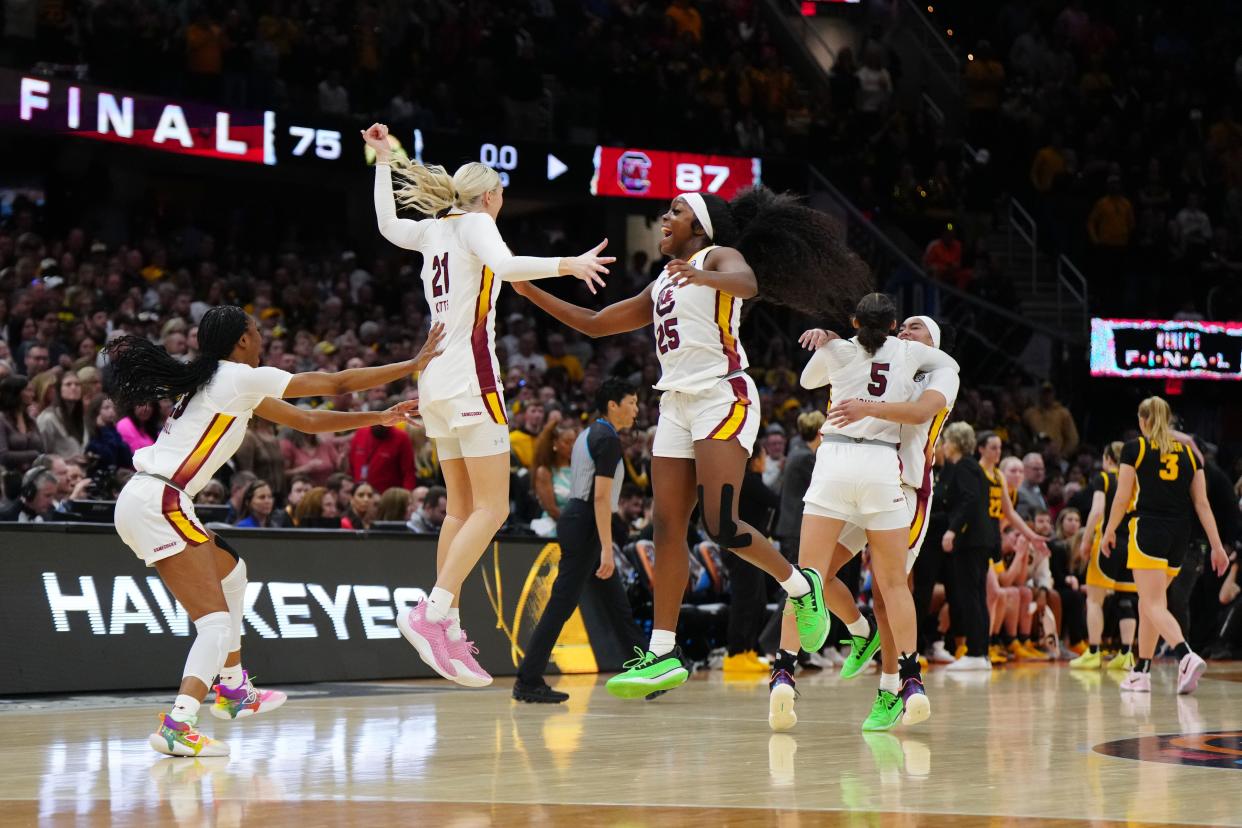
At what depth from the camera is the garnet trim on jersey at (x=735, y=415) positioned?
7.14 m

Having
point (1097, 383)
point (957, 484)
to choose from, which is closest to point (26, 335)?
point (957, 484)

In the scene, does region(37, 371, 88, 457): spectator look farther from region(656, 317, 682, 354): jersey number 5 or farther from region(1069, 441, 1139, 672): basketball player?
region(1069, 441, 1139, 672): basketball player

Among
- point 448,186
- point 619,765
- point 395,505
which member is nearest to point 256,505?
point 395,505

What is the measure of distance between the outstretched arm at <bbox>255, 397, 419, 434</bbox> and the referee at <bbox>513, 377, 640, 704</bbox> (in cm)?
259

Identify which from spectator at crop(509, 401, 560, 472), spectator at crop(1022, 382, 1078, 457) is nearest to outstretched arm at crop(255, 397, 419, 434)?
spectator at crop(509, 401, 560, 472)

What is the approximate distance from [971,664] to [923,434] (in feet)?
16.6

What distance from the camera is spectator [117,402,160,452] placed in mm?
11797

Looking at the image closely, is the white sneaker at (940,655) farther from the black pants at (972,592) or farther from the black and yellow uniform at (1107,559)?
the black and yellow uniform at (1107,559)

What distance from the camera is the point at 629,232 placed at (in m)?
24.1

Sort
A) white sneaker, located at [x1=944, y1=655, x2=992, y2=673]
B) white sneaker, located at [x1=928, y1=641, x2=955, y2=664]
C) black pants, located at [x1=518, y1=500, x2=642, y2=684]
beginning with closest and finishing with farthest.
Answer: black pants, located at [x1=518, y1=500, x2=642, y2=684], white sneaker, located at [x1=944, y1=655, x2=992, y2=673], white sneaker, located at [x1=928, y1=641, x2=955, y2=664]

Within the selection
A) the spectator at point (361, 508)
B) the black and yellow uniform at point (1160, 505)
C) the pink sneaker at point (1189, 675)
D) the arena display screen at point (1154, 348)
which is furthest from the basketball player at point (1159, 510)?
the arena display screen at point (1154, 348)

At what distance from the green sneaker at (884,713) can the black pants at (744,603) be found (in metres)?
3.96

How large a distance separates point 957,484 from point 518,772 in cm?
731

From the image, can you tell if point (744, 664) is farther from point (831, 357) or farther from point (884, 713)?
point (831, 357)
